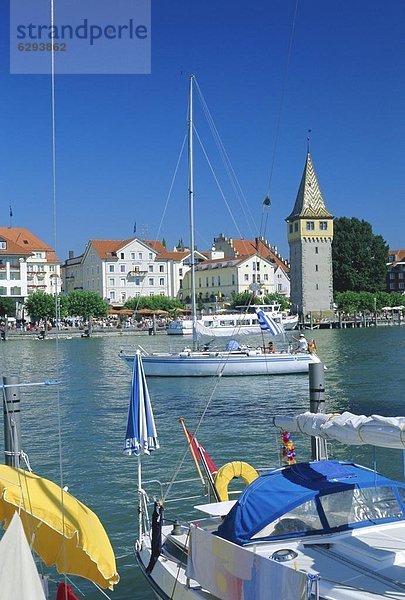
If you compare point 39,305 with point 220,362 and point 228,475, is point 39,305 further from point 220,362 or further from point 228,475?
point 228,475

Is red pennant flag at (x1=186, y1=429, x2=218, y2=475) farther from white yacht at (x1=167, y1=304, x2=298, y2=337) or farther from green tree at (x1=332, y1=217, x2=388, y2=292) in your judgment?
green tree at (x1=332, y1=217, x2=388, y2=292)

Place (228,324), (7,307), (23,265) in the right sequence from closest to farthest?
(228,324)
(7,307)
(23,265)

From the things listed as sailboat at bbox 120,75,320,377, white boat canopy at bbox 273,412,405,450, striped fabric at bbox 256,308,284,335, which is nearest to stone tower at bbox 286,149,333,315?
striped fabric at bbox 256,308,284,335

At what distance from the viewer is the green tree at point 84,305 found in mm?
109312

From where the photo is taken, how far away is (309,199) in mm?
132500

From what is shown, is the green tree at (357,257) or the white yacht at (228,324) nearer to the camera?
the white yacht at (228,324)

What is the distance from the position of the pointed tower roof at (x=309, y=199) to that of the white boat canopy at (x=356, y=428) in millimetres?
120561

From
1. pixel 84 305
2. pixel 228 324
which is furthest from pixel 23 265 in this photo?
pixel 228 324

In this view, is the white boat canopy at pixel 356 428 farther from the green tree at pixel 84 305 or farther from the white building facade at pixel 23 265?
the green tree at pixel 84 305

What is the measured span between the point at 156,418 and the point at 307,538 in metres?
19.9

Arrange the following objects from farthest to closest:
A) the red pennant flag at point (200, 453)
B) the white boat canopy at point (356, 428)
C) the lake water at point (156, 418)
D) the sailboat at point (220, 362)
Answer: the sailboat at point (220, 362) < the lake water at point (156, 418) < the red pennant flag at point (200, 453) < the white boat canopy at point (356, 428)

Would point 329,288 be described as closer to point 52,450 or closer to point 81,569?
point 52,450

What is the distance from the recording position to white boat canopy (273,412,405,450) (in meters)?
9.34

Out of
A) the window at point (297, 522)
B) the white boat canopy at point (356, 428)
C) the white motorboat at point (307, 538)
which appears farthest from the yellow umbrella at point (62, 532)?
the white boat canopy at point (356, 428)
